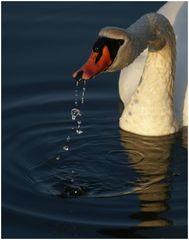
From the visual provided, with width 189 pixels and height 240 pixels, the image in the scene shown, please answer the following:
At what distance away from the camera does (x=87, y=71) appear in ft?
30.2

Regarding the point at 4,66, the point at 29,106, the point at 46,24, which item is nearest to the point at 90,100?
the point at 29,106

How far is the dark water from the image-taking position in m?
9.27

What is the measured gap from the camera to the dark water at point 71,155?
927cm

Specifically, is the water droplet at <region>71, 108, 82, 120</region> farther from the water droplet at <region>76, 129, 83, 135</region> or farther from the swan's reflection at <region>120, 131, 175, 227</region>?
the swan's reflection at <region>120, 131, 175, 227</region>

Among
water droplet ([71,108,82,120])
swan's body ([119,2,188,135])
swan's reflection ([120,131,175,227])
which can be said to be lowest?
swan's reflection ([120,131,175,227])

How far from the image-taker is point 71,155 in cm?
1052

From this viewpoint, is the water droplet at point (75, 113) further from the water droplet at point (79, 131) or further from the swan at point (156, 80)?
the swan at point (156, 80)

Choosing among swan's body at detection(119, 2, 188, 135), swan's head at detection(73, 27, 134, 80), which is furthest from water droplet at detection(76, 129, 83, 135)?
swan's head at detection(73, 27, 134, 80)

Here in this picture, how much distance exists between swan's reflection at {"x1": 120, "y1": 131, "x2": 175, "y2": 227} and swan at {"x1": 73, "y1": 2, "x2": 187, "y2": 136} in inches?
7.2

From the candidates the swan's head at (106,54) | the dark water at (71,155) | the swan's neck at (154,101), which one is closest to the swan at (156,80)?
the swan's neck at (154,101)

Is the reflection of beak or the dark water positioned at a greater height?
the reflection of beak

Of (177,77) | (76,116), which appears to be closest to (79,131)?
(76,116)

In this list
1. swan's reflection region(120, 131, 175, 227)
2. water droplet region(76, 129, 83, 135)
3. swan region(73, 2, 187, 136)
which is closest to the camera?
swan's reflection region(120, 131, 175, 227)

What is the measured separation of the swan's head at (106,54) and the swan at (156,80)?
400 mm
